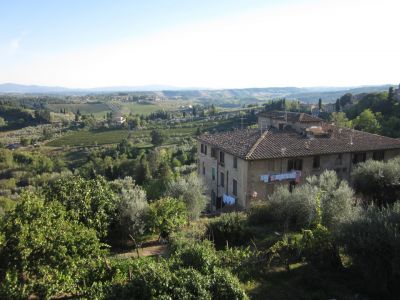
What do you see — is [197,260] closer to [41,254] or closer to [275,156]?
[41,254]

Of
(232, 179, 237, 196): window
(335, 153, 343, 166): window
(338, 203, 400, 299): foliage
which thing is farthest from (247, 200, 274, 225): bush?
(335, 153, 343, 166): window

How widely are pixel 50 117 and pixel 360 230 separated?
175742 mm

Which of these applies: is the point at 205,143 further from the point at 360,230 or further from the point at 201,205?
the point at 360,230

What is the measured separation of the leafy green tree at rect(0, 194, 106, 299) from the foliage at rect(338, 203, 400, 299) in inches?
370

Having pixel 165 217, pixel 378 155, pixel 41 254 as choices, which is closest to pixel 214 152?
pixel 378 155

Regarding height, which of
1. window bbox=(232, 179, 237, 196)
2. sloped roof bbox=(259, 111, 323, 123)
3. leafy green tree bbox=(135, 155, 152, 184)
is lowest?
leafy green tree bbox=(135, 155, 152, 184)

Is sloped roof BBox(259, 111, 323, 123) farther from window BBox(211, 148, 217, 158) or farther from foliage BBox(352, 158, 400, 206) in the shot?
foliage BBox(352, 158, 400, 206)

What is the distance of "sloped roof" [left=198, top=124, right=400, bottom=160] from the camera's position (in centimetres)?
3041

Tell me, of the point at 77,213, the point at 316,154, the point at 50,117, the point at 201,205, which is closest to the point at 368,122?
the point at 316,154

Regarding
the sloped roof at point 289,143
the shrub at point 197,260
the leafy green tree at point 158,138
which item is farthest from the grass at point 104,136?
the shrub at point 197,260

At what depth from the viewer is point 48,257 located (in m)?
13.2

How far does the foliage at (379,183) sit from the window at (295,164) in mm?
5651

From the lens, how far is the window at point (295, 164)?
3083 cm

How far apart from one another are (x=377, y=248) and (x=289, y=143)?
20.0m
